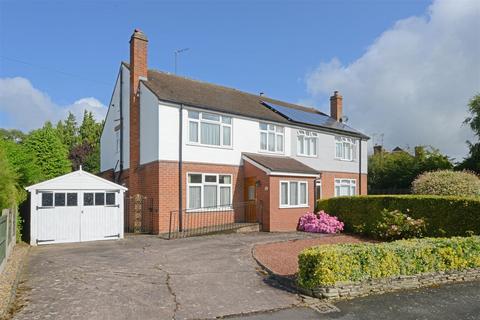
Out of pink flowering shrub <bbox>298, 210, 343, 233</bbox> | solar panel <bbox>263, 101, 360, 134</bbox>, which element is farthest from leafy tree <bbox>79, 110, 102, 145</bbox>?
pink flowering shrub <bbox>298, 210, 343, 233</bbox>

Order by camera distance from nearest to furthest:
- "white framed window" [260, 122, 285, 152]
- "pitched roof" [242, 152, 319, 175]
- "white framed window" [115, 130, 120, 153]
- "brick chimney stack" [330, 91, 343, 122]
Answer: "pitched roof" [242, 152, 319, 175] → "white framed window" [260, 122, 285, 152] → "white framed window" [115, 130, 120, 153] → "brick chimney stack" [330, 91, 343, 122]

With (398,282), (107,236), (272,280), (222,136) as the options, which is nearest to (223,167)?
(222,136)

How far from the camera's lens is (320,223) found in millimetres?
17969

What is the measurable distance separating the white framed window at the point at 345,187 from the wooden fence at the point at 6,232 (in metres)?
18.1

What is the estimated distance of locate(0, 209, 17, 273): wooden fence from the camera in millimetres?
9531

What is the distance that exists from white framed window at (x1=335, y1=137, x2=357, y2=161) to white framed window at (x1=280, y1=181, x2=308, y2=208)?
6.77m

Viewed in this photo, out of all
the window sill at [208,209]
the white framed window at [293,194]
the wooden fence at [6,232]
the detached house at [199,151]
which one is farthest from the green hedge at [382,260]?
the window sill at [208,209]

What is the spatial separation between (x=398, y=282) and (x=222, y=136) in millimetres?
11905

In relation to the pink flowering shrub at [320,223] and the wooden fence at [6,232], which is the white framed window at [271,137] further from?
the wooden fence at [6,232]

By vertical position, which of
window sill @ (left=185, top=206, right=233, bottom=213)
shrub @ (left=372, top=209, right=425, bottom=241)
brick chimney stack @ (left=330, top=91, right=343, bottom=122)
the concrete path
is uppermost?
brick chimney stack @ (left=330, top=91, right=343, bottom=122)

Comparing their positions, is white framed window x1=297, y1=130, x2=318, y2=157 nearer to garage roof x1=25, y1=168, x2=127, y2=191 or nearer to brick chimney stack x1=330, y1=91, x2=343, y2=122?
brick chimney stack x1=330, y1=91, x2=343, y2=122

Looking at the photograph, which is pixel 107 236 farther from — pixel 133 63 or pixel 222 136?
pixel 133 63

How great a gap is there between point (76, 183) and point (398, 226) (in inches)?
472

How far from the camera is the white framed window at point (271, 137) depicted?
2098 centimetres
